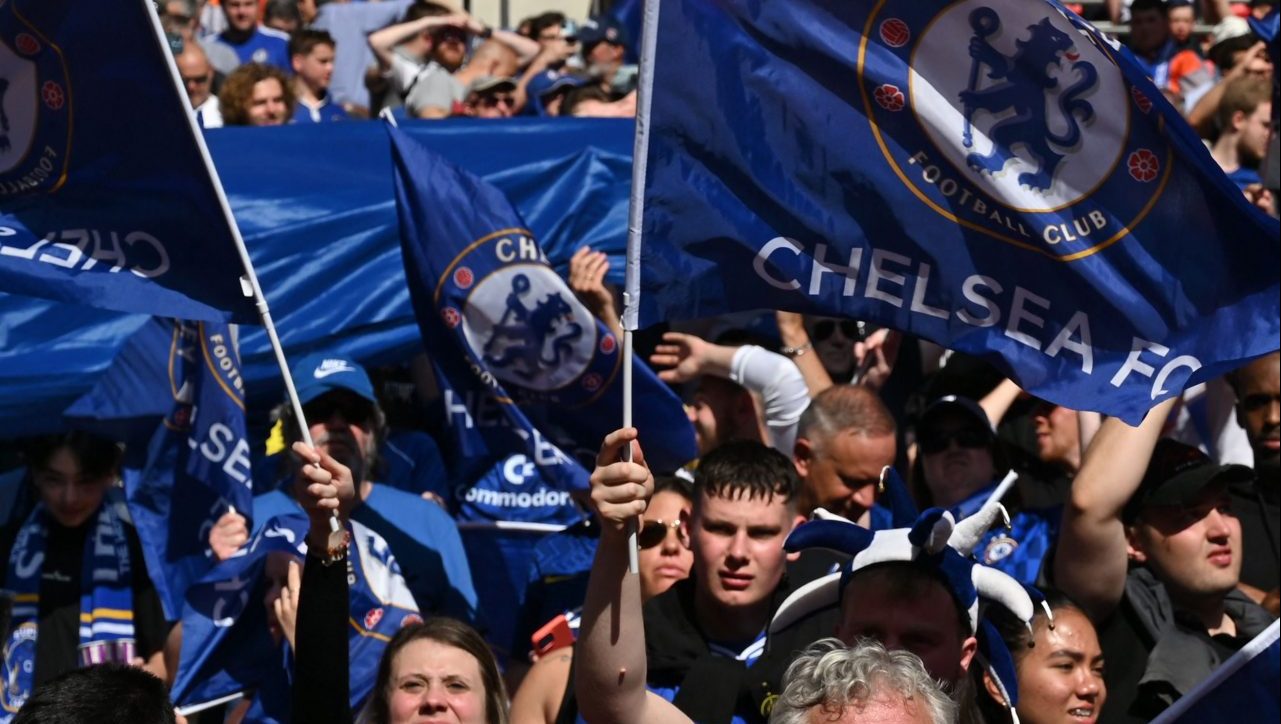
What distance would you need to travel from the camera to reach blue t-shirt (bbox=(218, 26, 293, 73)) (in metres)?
11.1

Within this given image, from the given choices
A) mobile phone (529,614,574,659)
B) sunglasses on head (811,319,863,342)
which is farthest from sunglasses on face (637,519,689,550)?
sunglasses on head (811,319,863,342)

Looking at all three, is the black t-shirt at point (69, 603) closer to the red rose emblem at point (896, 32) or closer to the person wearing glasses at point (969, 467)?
the person wearing glasses at point (969, 467)

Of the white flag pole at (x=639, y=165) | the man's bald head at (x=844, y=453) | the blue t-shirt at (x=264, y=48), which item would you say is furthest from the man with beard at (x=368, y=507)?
the blue t-shirt at (x=264, y=48)

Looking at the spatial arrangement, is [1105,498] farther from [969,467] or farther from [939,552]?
[969,467]

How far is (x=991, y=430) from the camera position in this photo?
606 centimetres

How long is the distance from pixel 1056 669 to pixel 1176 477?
900 mm

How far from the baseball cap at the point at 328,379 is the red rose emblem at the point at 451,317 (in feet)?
1.10

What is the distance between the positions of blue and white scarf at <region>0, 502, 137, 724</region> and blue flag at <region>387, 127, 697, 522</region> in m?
1.21

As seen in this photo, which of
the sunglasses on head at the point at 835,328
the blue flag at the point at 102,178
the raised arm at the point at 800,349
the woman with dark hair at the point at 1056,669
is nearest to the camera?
the blue flag at the point at 102,178

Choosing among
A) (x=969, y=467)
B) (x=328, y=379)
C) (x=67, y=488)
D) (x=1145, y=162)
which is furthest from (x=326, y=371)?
(x=1145, y=162)

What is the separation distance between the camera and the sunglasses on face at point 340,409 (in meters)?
6.24

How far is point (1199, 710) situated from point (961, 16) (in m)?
1.53

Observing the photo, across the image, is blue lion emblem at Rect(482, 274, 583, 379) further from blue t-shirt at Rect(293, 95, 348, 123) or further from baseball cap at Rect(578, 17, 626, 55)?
baseball cap at Rect(578, 17, 626, 55)

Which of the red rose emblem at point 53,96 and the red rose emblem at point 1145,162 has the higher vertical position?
the red rose emblem at point 1145,162
